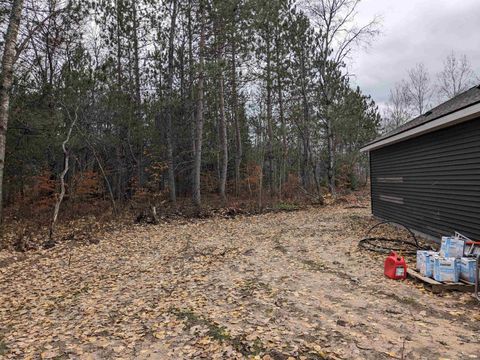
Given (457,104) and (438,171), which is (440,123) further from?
(438,171)

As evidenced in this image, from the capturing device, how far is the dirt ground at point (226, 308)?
11.7 feet

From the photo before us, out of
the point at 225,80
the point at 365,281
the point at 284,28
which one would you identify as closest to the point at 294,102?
the point at 284,28

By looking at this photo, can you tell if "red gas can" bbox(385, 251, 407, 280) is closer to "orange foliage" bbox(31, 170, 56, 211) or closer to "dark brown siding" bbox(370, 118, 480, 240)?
"dark brown siding" bbox(370, 118, 480, 240)

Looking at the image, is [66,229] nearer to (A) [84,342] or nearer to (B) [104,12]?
(A) [84,342]

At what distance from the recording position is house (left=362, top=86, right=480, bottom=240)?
22.4ft

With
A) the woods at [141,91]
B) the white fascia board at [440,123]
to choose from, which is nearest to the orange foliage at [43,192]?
the woods at [141,91]

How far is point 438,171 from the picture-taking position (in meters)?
8.14

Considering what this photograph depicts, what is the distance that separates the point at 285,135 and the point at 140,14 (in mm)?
9794

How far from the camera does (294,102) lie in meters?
20.9

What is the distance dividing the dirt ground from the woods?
4.29 meters

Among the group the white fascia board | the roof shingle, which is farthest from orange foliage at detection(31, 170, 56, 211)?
the roof shingle

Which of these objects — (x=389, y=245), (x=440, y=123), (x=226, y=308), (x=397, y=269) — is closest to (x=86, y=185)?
(x=226, y=308)

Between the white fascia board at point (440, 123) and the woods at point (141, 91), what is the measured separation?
7.40m

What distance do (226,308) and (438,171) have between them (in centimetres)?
647
